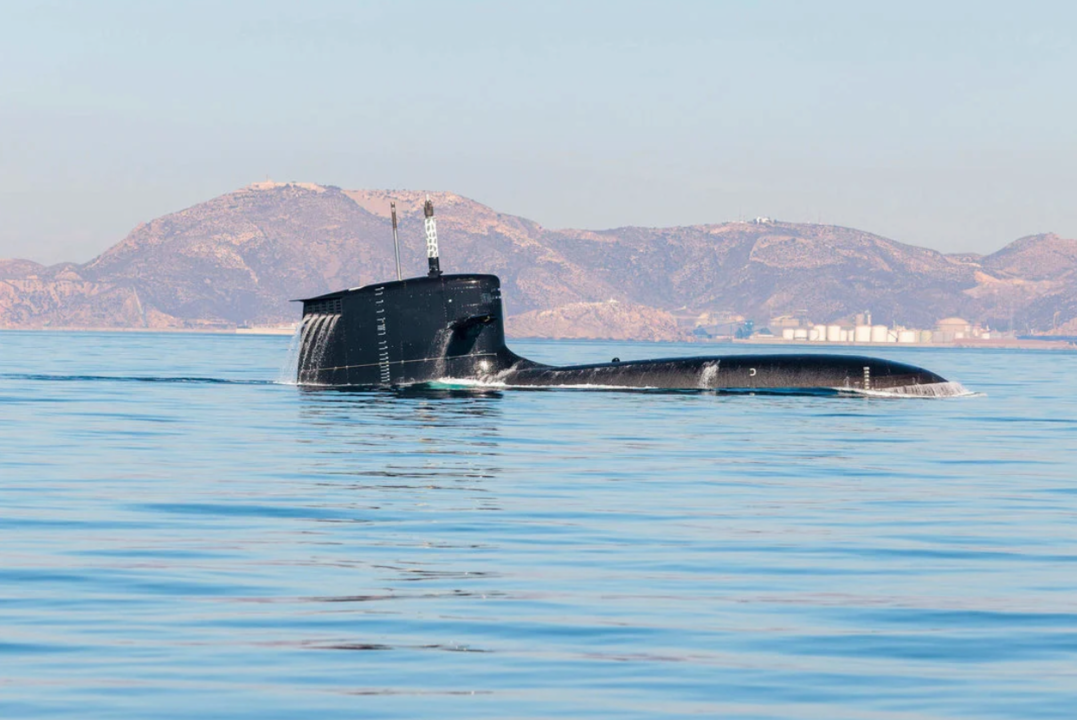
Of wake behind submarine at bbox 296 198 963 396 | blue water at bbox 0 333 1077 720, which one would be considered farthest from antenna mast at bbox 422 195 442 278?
blue water at bbox 0 333 1077 720

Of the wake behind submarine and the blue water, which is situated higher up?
the wake behind submarine

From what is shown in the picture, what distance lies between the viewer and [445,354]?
42.4 metres

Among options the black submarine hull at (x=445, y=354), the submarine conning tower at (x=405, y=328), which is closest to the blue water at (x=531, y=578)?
the submarine conning tower at (x=405, y=328)

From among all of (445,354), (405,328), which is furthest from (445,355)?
(405,328)

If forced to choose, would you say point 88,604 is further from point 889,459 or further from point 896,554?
point 889,459

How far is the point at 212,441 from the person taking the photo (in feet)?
97.2

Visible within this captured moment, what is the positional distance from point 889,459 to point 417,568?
47.9ft

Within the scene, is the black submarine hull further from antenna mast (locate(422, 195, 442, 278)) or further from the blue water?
the blue water

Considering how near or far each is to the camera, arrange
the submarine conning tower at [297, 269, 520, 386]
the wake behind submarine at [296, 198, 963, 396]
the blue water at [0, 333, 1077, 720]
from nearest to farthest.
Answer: the blue water at [0, 333, 1077, 720] → the submarine conning tower at [297, 269, 520, 386] → the wake behind submarine at [296, 198, 963, 396]

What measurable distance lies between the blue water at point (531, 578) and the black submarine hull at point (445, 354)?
38.5ft

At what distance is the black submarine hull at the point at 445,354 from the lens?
4162cm

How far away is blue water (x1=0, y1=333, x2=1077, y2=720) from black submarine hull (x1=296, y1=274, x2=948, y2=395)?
11.7 m

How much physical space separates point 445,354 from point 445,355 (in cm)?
3

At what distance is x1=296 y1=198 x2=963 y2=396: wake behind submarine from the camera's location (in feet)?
137
